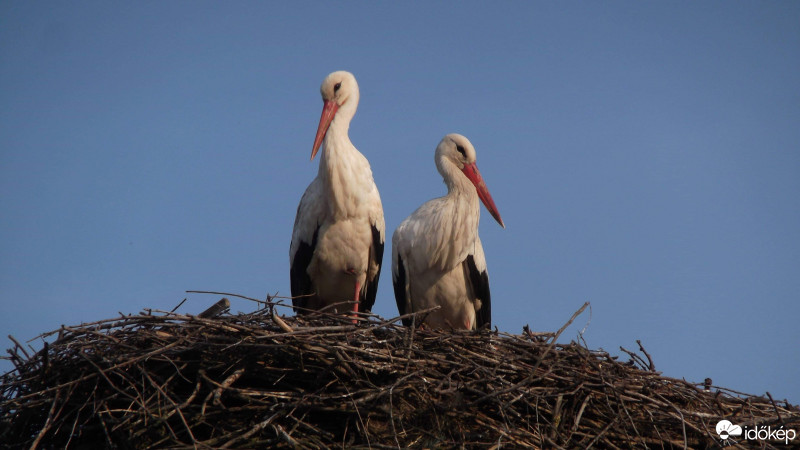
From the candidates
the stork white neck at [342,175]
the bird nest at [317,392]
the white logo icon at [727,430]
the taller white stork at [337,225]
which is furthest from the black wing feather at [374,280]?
the white logo icon at [727,430]

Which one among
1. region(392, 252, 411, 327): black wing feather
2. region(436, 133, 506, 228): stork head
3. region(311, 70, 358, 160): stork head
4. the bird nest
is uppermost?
region(311, 70, 358, 160): stork head

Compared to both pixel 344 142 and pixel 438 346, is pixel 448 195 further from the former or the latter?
pixel 438 346

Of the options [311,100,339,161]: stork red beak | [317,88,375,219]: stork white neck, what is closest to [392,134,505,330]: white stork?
[317,88,375,219]: stork white neck

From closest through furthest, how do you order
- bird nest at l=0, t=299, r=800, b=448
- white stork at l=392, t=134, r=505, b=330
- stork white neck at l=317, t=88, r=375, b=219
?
1. bird nest at l=0, t=299, r=800, b=448
2. stork white neck at l=317, t=88, r=375, b=219
3. white stork at l=392, t=134, r=505, b=330

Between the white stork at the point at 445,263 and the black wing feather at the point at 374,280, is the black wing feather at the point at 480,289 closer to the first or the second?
the white stork at the point at 445,263

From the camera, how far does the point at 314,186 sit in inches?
190

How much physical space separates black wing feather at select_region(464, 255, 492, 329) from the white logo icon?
1.58 metres

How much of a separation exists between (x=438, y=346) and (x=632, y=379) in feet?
2.97

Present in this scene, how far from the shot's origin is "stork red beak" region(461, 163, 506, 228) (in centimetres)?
512

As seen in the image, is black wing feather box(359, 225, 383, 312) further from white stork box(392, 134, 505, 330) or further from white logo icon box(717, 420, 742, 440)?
white logo icon box(717, 420, 742, 440)

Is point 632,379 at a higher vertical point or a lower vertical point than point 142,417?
higher

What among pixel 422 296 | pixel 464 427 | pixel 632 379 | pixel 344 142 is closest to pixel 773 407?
pixel 632 379

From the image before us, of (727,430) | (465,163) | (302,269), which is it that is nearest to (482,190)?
(465,163)

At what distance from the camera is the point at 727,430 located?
358 cm
